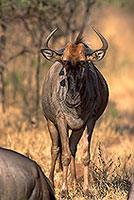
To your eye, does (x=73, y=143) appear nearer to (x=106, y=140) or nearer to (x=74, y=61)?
(x=74, y=61)

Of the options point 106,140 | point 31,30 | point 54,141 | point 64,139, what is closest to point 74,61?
point 64,139

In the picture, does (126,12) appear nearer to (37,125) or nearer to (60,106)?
(37,125)

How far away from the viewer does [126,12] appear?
36938mm

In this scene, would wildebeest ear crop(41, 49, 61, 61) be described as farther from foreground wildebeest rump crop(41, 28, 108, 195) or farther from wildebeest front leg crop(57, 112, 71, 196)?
wildebeest front leg crop(57, 112, 71, 196)

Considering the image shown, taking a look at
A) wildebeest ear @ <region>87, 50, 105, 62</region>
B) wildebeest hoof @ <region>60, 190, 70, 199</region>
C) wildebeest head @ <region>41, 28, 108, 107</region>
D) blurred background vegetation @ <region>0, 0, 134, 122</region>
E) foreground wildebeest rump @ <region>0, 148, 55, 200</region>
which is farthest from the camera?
blurred background vegetation @ <region>0, 0, 134, 122</region>

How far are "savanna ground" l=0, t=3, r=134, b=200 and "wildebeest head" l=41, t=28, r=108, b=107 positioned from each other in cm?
76

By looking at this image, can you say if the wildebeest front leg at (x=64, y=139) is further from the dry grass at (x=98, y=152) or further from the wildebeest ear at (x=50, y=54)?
the wildebeest ear at (x=50, y=54)

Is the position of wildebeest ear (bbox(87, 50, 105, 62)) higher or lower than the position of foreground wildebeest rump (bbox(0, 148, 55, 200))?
higher

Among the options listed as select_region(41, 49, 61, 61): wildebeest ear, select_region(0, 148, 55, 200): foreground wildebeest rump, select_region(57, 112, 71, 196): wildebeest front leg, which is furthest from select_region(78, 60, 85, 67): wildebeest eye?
select_region(0, 148, 55, 200): foreground wildebeest rump

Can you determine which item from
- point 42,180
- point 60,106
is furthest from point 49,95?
point 42,180

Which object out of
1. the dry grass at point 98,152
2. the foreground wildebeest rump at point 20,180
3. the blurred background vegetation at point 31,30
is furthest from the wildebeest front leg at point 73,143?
the blurred background vegetation at point 31,30

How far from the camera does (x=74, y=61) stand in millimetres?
4656

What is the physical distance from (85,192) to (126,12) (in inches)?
1313

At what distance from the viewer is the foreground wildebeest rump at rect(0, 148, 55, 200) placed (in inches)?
133
